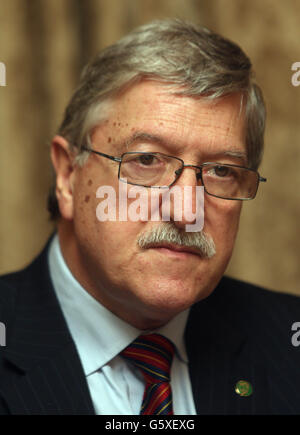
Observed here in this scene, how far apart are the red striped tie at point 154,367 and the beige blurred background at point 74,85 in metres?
0.92

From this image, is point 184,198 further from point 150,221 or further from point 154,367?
point 154,367

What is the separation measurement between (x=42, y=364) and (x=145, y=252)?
1.38 ft

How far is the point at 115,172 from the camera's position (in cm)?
159

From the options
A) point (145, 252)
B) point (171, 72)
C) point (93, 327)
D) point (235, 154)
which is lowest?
point (93, 327)

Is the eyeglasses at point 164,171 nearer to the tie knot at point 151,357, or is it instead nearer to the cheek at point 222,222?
the cheek at point 222,222

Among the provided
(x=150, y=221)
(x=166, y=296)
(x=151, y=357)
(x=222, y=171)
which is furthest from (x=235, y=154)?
(x=151, y=357)

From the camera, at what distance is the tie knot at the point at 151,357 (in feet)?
5.30

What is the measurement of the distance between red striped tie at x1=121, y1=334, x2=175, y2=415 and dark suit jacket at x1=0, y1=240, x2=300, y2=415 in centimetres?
13

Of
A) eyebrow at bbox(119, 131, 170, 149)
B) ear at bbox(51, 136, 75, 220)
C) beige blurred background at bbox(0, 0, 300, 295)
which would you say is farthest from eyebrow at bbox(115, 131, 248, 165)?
beige blurred background at bbox(0, 0, 300, 295)

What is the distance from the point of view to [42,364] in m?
1.54

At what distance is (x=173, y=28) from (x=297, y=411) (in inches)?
47.8

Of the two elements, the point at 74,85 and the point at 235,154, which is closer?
the point at 235,154

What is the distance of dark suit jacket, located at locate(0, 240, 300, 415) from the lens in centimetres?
150

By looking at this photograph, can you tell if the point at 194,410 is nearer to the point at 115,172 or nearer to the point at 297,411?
the point at 297,411
